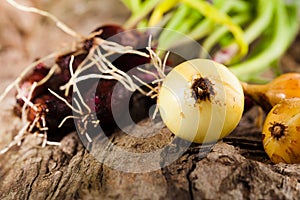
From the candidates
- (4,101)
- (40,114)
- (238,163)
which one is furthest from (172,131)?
(4,101)

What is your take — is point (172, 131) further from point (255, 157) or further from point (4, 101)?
point (4, 101)

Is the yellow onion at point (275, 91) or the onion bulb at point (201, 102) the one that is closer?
the onion bulb at point (201, 102)

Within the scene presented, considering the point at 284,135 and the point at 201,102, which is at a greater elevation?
the point at 201,102

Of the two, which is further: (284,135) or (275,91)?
(275,91)

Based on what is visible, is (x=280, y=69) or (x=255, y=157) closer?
(x=255, y=157)
